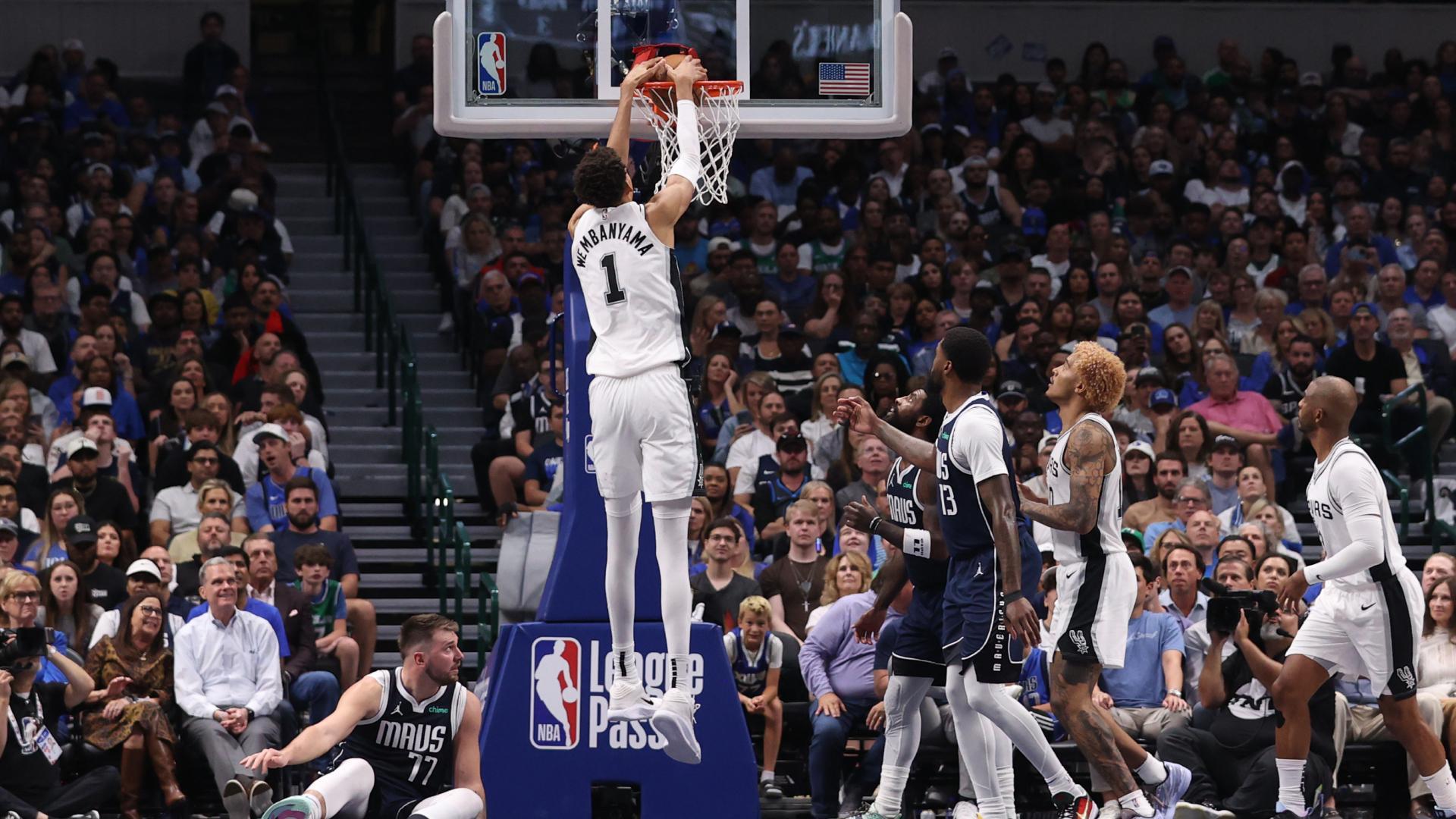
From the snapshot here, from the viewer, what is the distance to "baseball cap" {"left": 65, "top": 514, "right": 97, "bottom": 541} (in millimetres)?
13250

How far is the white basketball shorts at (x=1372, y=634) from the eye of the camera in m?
9.95

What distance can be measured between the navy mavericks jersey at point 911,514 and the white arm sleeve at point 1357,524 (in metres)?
1.75

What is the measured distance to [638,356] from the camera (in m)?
9.34

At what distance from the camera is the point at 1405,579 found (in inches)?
398

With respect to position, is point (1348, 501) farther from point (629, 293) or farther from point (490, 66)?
point (490, 66)

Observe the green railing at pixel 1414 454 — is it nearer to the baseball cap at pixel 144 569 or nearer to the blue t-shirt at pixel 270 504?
the blue t-shirt at pixel 270 504

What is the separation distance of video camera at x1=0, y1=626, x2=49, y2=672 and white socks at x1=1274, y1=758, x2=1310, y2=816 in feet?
20.8

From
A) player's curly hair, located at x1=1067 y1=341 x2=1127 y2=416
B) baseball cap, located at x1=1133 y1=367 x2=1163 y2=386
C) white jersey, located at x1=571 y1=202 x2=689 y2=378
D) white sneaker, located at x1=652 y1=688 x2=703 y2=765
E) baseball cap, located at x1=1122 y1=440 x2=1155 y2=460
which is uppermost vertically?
white jersey, located at x1=571 y1=202 x2=689 y2=378

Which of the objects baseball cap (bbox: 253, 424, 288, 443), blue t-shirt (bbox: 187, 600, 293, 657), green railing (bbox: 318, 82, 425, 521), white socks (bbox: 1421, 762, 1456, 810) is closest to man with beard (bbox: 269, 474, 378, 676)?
baseball cap (bbox: 253, 424, 288, 443)

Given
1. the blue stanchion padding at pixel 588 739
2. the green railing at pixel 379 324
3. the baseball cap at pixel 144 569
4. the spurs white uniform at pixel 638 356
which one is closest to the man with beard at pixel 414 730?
the blue stanchion padding at pixel 588 739

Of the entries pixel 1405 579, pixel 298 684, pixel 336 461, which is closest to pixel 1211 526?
pixel 1405 579

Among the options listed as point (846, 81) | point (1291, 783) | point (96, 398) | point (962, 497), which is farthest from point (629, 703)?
point (96, 398)

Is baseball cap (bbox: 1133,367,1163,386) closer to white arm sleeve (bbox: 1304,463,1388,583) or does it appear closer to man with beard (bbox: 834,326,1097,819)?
white arm sleeve (bbox: 1304,463,1388,583)

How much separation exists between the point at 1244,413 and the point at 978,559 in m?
7.22
